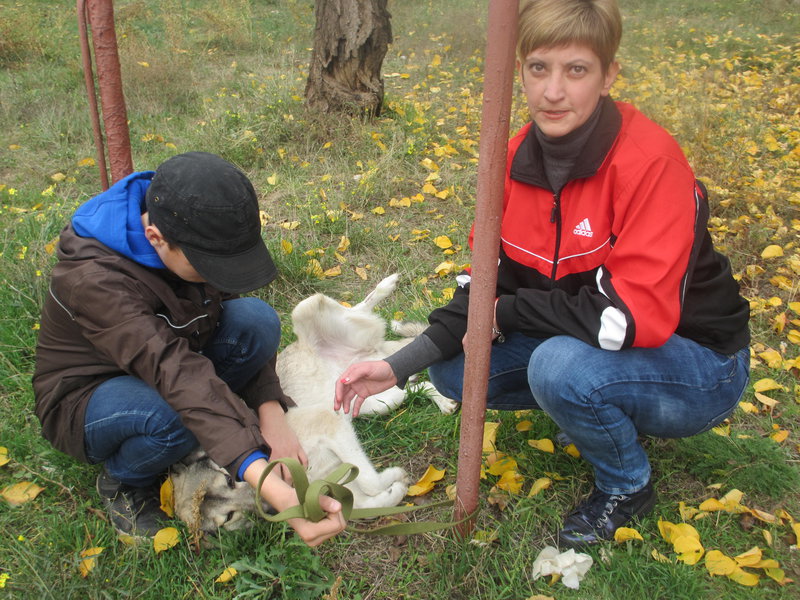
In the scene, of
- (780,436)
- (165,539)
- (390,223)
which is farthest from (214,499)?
(390,223)

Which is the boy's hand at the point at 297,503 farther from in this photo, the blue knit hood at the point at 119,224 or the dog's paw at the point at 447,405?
the dog's paw at the point at 447,405

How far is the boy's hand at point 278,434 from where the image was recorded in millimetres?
2246

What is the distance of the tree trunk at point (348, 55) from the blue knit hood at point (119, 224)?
342cm

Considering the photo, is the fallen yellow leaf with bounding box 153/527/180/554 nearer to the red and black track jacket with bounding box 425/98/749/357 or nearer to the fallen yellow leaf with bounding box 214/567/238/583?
the fallen yellow leaf with bounding box 214/567/238/583

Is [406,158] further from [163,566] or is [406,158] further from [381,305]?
[163,566]

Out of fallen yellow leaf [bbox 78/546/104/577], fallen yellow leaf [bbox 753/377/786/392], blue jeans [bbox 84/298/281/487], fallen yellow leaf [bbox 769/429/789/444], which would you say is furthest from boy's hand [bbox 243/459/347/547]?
fallen yellow leaf [bbox 753/377/786/392]

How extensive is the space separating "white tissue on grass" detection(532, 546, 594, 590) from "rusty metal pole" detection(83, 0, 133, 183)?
2.12m

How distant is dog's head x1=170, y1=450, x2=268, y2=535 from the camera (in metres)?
2.06

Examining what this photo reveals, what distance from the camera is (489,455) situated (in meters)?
2.35

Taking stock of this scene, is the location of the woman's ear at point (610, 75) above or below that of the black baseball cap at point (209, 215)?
above

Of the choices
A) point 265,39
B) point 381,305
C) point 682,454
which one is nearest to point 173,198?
point 381,305

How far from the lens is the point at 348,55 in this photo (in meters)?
5.08

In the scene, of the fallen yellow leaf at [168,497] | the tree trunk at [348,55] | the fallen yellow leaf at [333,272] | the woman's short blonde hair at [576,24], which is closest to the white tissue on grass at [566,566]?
the fallen yellow leaf at [168,497]

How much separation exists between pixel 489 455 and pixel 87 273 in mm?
1491
